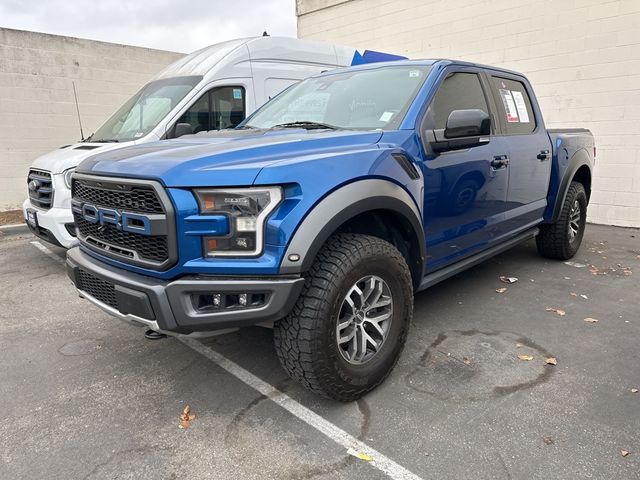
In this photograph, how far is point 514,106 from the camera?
421 cm

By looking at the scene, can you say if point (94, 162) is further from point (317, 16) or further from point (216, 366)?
point (317, 16)

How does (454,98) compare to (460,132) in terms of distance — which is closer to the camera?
(460,132)

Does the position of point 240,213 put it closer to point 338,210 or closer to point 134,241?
point 338,210

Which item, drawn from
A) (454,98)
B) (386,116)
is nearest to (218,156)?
(386,116)

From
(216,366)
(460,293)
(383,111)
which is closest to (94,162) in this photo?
(216,366)

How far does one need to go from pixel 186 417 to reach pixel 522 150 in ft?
11.2

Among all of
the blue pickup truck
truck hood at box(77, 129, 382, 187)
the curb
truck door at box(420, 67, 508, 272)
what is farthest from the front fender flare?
the curb

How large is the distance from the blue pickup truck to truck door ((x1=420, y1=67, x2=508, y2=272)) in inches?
0.6

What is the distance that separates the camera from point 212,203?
2.08 meters

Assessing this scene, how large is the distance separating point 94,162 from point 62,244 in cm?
254

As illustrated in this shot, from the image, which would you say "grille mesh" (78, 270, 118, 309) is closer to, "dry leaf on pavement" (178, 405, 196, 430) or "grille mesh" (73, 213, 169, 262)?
"grille mesh" (73, 213, 169, 262)

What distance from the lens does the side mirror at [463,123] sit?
2.88m

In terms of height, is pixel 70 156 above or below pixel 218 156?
below

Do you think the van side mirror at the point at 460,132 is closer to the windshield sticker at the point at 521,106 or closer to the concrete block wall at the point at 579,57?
the windshield sticker at the point at 521,106
